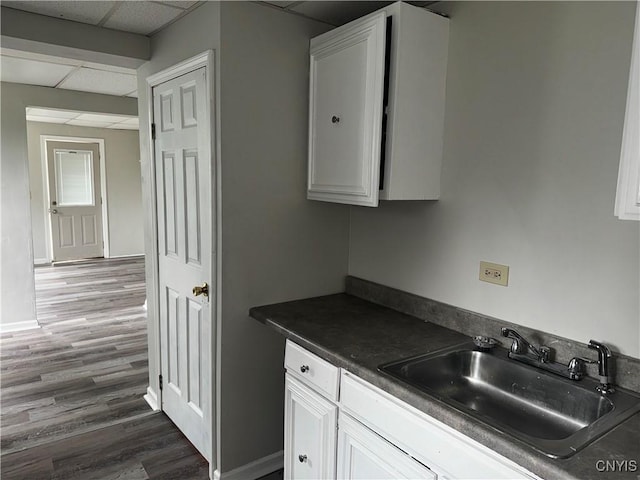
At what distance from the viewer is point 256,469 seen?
2.40 m

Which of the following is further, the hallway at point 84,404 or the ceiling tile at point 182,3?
the hallway at point 84,404

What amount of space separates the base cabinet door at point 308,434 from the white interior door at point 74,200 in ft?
23.3

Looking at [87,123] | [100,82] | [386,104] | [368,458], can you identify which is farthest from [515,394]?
[87,123]

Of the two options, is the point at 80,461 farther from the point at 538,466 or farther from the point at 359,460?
the point at 538,466

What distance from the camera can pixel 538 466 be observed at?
3.63 ft

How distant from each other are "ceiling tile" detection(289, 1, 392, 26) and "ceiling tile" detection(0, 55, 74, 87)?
7.62 feet

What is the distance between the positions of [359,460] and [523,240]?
1016 millimetres

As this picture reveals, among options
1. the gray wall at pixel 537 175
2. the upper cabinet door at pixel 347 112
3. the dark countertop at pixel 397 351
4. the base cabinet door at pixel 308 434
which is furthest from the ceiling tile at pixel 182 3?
the base cabinet door at pixel 308 434

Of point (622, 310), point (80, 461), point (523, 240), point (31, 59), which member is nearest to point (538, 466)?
point (622, 310)

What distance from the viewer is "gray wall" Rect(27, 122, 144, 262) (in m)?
7.47

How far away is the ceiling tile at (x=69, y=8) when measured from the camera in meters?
2.14

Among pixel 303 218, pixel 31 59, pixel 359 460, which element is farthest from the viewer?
pixel 31 59

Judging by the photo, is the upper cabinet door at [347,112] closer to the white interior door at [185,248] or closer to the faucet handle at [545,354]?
the white interior door at [185,248]

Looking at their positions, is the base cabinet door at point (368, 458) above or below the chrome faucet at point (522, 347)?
below
